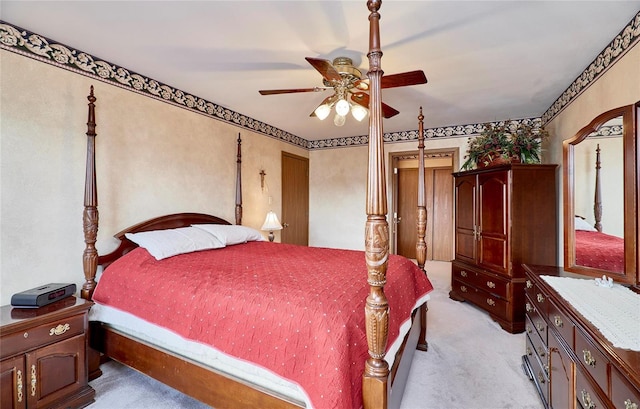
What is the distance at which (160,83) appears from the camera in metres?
2.86

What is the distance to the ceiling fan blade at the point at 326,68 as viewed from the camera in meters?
1.85

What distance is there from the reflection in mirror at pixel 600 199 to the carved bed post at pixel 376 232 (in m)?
1.52

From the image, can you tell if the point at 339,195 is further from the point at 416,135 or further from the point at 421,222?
the point at 421,222

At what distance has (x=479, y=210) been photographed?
3.33 metres

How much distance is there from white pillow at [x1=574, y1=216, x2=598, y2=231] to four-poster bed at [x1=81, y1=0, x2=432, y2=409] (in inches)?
42.0

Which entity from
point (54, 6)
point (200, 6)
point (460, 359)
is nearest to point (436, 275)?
point (460, 359)

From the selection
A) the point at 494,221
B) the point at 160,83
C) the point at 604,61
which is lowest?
the point at 494,221

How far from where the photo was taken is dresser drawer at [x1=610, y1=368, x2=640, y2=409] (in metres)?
0.80

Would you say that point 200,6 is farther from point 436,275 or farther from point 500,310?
point 436,275

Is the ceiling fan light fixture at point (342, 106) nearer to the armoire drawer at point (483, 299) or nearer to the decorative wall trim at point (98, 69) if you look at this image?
the decorative wall trim at point (98, 69)

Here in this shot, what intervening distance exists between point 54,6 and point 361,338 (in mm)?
2624

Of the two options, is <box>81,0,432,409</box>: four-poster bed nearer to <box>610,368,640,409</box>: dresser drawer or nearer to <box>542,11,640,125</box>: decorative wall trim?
<box>610,368,640,409</box>: dresser drawer

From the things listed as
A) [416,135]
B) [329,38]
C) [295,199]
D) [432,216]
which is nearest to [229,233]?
[329,38]

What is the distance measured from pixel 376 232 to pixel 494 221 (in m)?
→ 2.67
